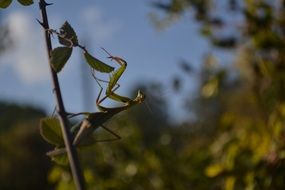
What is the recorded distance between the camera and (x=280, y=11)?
1910mm

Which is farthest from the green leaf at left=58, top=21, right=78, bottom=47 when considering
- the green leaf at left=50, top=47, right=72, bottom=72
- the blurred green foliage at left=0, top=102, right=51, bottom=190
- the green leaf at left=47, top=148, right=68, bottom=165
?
the blurred green foliage at left=0, top=102, right=51, bottom=190

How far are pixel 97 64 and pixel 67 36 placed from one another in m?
0.04

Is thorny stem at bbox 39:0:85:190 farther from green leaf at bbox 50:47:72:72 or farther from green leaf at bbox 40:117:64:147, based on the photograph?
green leaf at bbox 40:117:64:147

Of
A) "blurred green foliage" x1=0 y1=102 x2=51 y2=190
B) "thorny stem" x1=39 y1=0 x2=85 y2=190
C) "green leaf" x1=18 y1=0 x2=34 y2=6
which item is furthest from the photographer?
"blurred green foliage" x1=0 y1=102 x2=51 y2=190

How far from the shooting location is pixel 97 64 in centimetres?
61

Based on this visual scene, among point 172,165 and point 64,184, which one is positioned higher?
point 64,184

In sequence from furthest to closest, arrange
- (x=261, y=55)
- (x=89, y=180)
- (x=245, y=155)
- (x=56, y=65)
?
(x=261, y=55) < (x=89, y=180) < (x=245, y=155) < (x=56, y=65)

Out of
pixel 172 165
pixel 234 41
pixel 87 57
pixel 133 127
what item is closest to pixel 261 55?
pixel 234 41

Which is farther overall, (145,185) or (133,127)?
(133,127)

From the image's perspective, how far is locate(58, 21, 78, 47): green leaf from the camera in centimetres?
59

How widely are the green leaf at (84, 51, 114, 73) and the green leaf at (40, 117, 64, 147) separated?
0.10m

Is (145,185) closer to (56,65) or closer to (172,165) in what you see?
(172,165)

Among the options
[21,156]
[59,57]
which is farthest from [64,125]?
[21,156]

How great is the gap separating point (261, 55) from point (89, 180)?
596mm
